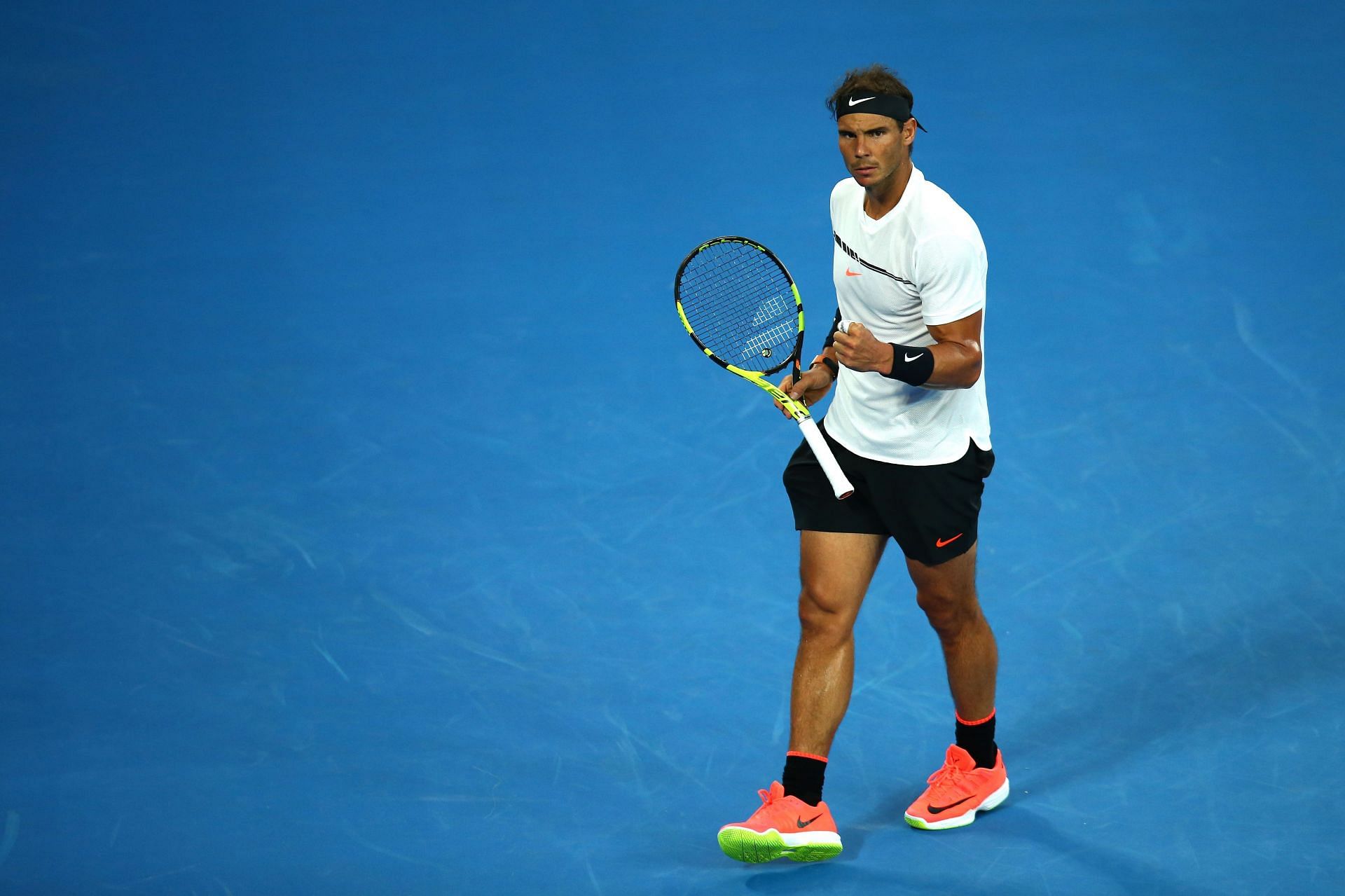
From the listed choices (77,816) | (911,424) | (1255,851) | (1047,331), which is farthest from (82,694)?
(1047,331)

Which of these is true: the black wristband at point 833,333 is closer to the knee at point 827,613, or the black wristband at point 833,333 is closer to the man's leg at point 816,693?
the man's leg at point 816,693

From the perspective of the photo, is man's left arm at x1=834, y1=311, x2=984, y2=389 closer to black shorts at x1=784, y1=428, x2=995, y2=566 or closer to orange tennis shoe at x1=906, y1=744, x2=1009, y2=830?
black shorts at x1=784, y1=428, x2=995, y2=566

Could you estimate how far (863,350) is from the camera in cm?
326

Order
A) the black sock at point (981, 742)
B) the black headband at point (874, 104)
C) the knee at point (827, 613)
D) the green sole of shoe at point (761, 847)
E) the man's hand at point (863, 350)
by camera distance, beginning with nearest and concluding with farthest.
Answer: the man's hand at point (863, 350) → the black headband at point (874, 104) → the green sole of shoe at point (761, 847) → the knee at point (827, 613) → the black sock at point (981, 742)

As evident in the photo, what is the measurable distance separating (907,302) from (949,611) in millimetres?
832

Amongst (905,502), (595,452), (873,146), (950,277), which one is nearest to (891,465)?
(905,502)

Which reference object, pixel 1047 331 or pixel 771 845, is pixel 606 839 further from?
pixel 1047 331

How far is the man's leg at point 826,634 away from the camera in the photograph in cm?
359

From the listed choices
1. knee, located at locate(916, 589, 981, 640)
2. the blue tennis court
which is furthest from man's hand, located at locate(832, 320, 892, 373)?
the blue tennis court

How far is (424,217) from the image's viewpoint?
22.1 ft

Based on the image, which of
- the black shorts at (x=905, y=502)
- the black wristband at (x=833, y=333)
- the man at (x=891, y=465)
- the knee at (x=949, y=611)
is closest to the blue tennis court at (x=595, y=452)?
the man at (x=891, y=465)

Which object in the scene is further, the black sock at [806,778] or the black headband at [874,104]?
the black sock at [806,778]

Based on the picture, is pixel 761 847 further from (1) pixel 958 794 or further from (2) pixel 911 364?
(2) pixel 911 364

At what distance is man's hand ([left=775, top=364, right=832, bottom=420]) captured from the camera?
375 centimetres
